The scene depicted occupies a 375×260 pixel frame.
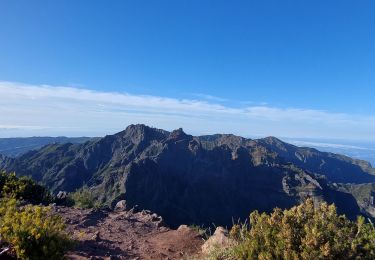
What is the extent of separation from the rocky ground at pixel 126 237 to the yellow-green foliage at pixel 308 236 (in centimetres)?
291

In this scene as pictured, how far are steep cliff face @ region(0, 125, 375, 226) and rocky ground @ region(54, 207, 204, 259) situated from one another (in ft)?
350

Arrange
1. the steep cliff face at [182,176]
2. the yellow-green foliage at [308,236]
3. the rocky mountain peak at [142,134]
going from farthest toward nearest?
1. the rocky mountain peak at [142,134]
2. the steep cliff face at [182,176]
3. the yellow-green foliage at [308,236]

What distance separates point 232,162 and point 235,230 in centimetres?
16697

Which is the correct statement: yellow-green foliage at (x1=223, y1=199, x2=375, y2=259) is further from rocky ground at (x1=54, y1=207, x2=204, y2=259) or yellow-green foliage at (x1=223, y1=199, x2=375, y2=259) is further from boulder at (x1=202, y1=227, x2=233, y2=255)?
rocky ground at (x1=54, y1=207, x2=204, y2=259)

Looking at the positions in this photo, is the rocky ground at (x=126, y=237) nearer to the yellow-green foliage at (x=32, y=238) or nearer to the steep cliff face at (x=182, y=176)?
the yellow-green foliage at (x=32, y=238)

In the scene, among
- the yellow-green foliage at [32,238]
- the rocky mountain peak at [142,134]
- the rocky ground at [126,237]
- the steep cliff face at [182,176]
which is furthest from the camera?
the rocky mountain peak at [142,134]

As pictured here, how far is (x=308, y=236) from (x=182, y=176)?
153690 millimetres

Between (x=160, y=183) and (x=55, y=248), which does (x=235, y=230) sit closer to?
(x=55, y=248)

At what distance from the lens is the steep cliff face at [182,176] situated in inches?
5202

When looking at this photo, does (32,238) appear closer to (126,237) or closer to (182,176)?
(126,237)

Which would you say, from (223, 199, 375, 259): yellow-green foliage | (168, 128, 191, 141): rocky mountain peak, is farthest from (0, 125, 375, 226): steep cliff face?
(223, 199, 375, 259): yellow-green foliage

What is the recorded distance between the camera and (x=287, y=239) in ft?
22.6

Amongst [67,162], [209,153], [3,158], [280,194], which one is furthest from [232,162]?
[3,158]

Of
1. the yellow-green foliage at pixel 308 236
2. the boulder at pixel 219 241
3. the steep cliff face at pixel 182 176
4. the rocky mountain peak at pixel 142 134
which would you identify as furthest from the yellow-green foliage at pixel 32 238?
the rocky mountain peak at pixel 142 134
